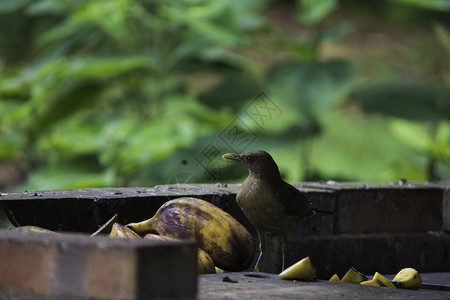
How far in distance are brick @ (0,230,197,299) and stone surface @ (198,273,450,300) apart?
294 mm

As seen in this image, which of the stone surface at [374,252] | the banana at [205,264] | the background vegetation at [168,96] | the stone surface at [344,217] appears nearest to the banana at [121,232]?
the banana at [205,264]

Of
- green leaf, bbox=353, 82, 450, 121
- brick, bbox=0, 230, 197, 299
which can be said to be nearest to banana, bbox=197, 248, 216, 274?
brick, bbox=0, 230, 197, 299

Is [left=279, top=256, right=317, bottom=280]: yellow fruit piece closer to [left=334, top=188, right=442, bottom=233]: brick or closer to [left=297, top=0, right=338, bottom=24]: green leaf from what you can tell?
[left=334, top=188, right=442, bottom=233]: brick

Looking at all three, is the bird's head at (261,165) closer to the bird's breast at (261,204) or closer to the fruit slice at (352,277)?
the bird's breast at (261,204)

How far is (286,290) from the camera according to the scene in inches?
74.6

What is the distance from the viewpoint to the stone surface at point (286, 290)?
70.6 inches

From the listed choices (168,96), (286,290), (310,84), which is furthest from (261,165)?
(168,96)

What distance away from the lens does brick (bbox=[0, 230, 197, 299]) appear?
1.40m

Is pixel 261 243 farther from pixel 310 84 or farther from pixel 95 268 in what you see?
pixel 310 84

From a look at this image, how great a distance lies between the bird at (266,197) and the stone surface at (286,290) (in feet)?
0.89

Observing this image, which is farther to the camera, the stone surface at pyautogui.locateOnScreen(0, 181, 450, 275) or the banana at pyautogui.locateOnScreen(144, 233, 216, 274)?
the stone surface at pyautogui.locateOnScreen(0, 181, 450, 275)

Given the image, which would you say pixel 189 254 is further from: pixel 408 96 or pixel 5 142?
pixel 408 96

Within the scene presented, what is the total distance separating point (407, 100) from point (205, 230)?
10.9ft

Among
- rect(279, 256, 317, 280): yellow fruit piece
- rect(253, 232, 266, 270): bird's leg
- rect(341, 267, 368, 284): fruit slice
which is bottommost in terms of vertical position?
rect(341, 267, 368, 284): fruit slice
